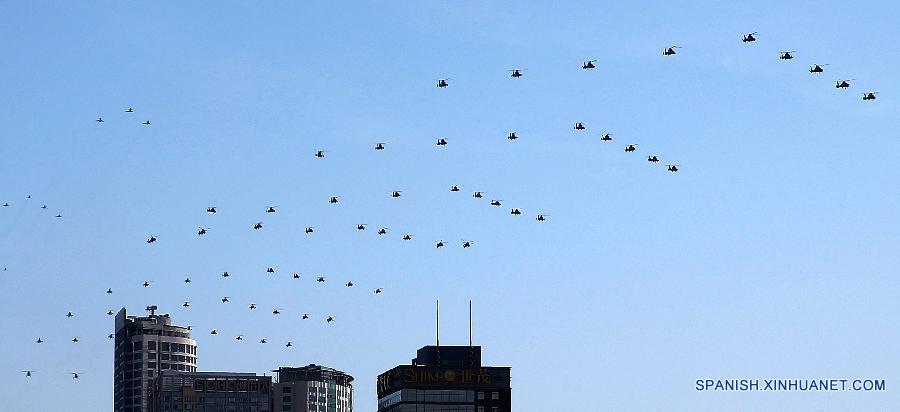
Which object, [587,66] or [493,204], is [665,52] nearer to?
[587,66]

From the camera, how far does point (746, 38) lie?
17138 cm

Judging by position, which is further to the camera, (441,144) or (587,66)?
(441,144)

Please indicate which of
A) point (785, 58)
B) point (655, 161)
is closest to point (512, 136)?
point (655, 161)

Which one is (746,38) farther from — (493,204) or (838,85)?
(493,204)

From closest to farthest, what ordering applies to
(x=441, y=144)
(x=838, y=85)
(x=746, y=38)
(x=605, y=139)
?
1. (x=838, y=85)
2. (x=746, y=38)
3. (x=605, y=139)
4. (x=441, y=144)

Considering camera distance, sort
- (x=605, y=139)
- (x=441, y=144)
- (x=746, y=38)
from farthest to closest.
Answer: (x=441, y=144) < (x=605, y=139) < (x=746, y=38)

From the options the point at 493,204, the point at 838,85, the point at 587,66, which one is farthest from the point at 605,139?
the point at 838,85

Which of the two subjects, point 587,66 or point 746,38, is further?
point 587,66

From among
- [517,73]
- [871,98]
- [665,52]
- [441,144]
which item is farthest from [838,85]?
[441,144]

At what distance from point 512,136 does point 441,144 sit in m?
7.47

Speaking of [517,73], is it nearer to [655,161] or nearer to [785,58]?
[655,161]

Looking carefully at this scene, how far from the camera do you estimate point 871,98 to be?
161750mm

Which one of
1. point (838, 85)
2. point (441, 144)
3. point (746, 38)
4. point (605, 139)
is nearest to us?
point (838, 85)

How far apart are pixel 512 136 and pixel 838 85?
159 feet
